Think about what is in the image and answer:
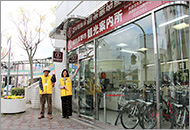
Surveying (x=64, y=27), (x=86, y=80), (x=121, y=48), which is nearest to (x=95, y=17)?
(x=121, y=48)

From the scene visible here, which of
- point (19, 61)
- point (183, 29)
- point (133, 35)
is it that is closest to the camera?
point (183, 29)

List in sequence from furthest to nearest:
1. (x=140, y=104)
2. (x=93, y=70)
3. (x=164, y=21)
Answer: (x=93, y=70)
(x=140, y=104)
(x=164, y=21)

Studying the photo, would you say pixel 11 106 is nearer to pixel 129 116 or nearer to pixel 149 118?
pixel 129 116

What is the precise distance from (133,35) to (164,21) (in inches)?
55.0

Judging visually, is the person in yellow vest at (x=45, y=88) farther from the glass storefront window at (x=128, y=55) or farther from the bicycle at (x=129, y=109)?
the bicycle at (x=129, y=109)

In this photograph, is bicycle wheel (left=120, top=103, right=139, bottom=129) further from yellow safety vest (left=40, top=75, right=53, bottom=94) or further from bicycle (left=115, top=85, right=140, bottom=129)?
yellow safety vest (left=40, top=75, right=53, bottom=94)

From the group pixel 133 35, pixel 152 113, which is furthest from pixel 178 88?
pixel 133 35

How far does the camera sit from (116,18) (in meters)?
4.49

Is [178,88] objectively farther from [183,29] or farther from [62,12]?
[62,12]

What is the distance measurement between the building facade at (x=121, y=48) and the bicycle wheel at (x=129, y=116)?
50 cm

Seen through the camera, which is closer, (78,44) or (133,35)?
(133,35)

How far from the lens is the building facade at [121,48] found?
3.23 metres

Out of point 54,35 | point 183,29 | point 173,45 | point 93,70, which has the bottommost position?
point 93,70

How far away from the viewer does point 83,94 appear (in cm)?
611
